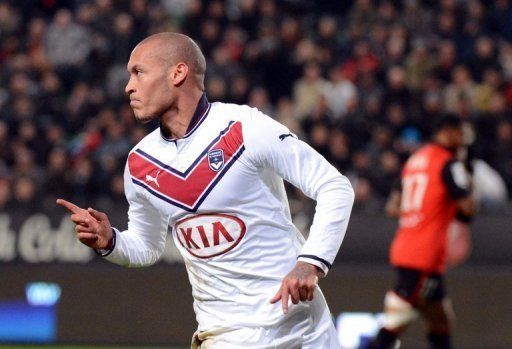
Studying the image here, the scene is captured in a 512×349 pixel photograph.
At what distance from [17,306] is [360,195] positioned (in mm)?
3824

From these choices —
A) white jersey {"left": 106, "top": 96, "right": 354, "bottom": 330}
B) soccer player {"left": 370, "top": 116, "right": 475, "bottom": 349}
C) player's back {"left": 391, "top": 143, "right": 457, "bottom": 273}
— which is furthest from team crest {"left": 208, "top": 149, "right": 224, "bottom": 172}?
player's back {"left": 391, "top": 143, "right": 457, "bottom": 273}

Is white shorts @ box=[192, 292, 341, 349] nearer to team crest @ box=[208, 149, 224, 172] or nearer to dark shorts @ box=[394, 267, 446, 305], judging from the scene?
team crest @ box=[208, 149, 224, 172]

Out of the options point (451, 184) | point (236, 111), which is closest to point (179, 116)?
point (236, 111)

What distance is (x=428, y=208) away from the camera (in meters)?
9.27

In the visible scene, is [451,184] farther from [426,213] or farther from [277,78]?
[277,78]

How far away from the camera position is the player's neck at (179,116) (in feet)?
15.5

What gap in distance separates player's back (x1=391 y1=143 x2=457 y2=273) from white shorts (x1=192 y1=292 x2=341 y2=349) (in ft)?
15.1

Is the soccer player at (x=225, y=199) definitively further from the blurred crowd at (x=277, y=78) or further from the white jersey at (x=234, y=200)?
the blurred crowd at (x=277, y=78)

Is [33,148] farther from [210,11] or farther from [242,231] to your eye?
[242,231]

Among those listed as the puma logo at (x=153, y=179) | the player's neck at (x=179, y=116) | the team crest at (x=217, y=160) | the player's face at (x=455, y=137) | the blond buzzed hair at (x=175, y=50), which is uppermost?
the player's face at (x=455, y=137)

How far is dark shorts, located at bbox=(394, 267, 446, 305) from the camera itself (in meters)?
9.09

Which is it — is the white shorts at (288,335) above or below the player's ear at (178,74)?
below

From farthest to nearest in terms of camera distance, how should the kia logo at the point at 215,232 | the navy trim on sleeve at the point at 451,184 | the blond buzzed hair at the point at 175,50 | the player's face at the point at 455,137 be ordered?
the player's face at the point at 455,137
the navy trim on sleeve at the point at 451,184
the blond buzzed hair at the point at 175,50
the kia logo at the point at 215,232

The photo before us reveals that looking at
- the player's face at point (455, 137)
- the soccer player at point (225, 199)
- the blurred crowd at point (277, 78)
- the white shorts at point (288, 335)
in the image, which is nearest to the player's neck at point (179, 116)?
the soccer player at point (225, 199)
